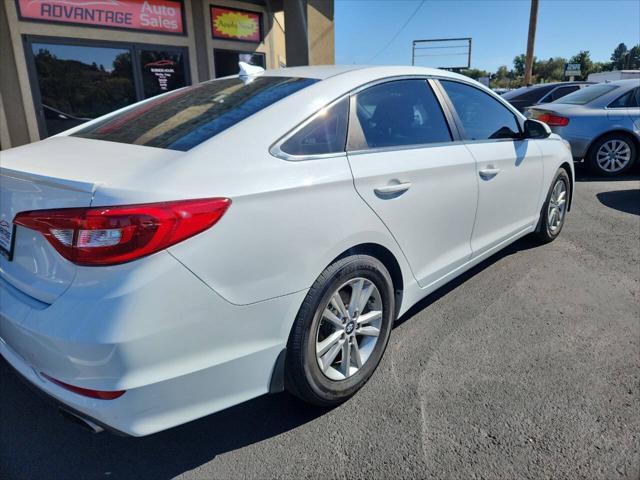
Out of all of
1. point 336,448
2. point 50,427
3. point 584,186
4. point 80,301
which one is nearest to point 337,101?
point 80,301

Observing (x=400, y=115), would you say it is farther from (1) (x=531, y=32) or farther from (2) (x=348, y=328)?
(1) (x=531, y=32)

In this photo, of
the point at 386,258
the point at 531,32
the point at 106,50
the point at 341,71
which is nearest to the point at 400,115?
the point at 341,71

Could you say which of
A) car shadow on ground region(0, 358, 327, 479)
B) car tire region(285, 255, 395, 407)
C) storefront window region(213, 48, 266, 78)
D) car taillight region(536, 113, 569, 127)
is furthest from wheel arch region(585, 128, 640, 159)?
car shadow on ground region(0, 358, 327, 479)

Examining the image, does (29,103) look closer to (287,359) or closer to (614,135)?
(287,359)

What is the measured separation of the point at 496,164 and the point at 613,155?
19.0 ft

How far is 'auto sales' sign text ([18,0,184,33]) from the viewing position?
7711 millimetres

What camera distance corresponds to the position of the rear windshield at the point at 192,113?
2107 mm

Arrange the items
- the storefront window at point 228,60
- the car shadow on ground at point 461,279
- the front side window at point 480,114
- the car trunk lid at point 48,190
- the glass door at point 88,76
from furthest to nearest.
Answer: the storefront window at point 228,60
the glass door at point 88,76
the car shadow on ground at point 461,279
the front side window at point 480,114
the car trunk lid at point 48,190

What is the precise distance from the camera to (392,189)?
244 cm

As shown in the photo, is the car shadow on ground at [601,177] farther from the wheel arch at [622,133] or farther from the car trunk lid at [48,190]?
the car trunk lid at [48,190]

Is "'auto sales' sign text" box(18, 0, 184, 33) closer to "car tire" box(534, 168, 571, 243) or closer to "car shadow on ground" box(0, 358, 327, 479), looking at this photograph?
"car shadow on ground" box(0, 358, 327, 479)

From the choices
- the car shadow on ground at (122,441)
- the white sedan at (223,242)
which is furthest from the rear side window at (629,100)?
the car shadow on ground at (122,441)

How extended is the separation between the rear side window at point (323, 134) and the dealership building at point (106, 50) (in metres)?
7.37

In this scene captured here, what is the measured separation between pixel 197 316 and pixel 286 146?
0.83m
